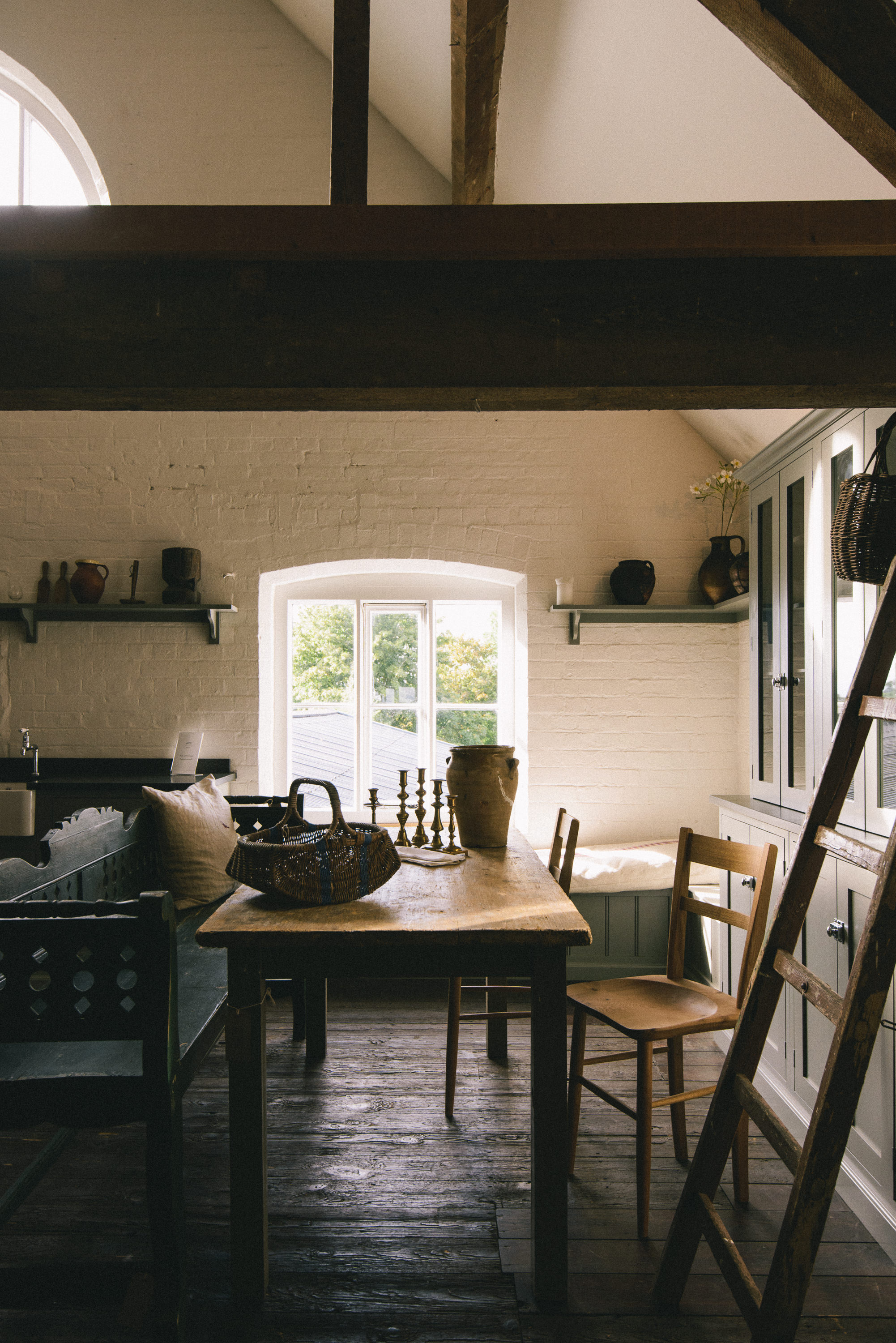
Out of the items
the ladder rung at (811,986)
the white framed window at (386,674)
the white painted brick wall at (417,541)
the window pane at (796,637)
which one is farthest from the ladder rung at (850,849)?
the white framed window at (386,674)

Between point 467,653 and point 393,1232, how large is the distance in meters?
3.14

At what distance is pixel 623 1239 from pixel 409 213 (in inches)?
96.5

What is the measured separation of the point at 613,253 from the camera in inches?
61.0

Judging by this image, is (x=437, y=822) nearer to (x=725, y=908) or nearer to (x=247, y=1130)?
(x=725, y=908)

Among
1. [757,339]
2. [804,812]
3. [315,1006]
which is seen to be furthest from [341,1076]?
[757,339]

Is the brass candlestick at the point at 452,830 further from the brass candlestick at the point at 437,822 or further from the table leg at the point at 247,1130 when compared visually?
the table leg at the point at 247,1130

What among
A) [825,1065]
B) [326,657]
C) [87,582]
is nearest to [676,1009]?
[825,1065]

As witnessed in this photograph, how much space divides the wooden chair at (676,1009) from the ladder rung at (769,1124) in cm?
31

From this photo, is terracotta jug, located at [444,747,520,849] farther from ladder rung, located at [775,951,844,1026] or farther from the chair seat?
ladder rung, located at [775,951,844,1026]

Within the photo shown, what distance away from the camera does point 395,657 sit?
4777 millimetres

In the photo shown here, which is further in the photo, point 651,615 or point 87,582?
point 651,615

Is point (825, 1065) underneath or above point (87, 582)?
underneath

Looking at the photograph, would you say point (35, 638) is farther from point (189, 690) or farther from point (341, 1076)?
point (341, 1076)

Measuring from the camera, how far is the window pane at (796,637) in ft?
9.09
